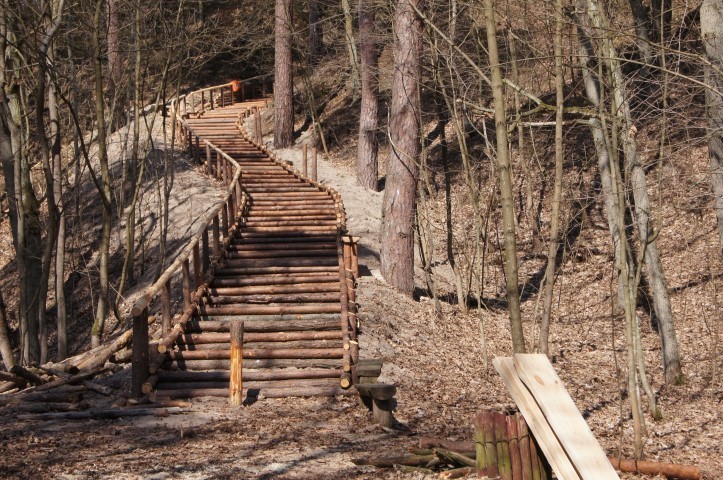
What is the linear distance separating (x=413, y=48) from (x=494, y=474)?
12.0 metres

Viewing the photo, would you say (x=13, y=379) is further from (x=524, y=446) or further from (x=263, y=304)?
(x=524, y=446)

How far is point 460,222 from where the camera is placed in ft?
77.3

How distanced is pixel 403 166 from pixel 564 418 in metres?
11.8

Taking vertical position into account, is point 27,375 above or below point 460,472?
above

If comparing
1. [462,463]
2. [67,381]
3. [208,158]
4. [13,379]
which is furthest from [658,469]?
[208,158]

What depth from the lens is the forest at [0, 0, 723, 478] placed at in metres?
11.2

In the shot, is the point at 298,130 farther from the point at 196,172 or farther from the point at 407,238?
the point at 407,238

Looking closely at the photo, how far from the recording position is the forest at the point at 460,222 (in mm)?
11250

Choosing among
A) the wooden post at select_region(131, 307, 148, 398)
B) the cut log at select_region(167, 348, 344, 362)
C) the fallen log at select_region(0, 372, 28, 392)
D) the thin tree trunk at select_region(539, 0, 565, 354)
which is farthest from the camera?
the cut log at select_region(167, 348, 344, 362)

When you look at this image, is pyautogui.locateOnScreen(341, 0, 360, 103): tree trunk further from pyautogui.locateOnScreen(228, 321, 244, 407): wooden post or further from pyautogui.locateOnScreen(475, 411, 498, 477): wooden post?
pyautogui.locateOnScreen(475, 411, 498, 477): wooden post

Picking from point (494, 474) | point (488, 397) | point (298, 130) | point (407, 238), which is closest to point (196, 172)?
point (298, 130)

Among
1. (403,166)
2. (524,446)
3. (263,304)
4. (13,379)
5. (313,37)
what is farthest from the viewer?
(313,37)

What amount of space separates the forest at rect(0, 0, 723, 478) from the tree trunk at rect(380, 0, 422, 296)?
0.15 ft

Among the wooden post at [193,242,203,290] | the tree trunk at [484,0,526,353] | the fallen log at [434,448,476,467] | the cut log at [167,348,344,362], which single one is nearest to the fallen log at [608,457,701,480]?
the tree trunk at [484,0,526,353]
